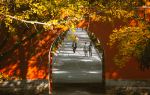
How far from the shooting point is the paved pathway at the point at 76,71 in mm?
23984

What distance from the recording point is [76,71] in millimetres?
31422

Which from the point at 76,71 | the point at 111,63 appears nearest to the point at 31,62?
the point at 111,63

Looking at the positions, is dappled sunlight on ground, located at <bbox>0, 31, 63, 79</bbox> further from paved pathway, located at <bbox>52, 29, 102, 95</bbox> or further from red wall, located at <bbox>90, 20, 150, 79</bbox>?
red wall, located at <bbox>90, 20, 150, 79</bbox>

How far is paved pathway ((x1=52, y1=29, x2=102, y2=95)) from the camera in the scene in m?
24.0

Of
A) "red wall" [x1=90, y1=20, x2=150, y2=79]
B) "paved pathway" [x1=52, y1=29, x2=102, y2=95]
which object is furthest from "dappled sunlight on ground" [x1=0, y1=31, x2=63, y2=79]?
"red wall" [x1=90, y1=20, x2=150, y2=79]

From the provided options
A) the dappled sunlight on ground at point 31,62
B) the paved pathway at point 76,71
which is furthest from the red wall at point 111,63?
the dappled sunlight on ground at point 31,62

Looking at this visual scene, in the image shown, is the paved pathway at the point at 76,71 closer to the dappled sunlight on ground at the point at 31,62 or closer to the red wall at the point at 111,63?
the dappled sunlight on ground at the point at 31,62

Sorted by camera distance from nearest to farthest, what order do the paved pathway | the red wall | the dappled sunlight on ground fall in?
the red wall, the dappled sunlight on ground, the paved pathway

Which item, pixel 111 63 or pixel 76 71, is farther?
pixel 76 71

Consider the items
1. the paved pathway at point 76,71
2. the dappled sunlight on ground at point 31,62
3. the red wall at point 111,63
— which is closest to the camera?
the red wall at point 111,63

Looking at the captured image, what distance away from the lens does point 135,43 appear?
16.3 metres

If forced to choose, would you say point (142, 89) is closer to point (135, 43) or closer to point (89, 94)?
point (89, 94)

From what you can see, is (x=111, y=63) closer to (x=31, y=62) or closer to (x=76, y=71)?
(x=31, y=62)

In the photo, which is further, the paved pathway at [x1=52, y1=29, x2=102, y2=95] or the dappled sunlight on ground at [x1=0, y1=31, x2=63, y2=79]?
the paved pathway at [x1=52, y1=29, x2=102, y2=95]
